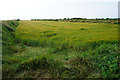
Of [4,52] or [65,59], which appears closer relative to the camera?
[65,59]

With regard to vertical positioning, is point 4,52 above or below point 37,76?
above

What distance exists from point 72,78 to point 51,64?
96cm

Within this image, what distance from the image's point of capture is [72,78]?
3.78 meters

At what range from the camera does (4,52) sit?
5.27 meters

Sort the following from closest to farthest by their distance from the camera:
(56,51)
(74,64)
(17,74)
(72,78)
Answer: (72,78)
(17,74)
(74,64)
(56,51)

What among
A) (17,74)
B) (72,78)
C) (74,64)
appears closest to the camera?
(72,78)

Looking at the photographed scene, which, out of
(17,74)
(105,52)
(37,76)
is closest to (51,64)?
(37,76)

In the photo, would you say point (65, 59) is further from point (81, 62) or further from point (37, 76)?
point (37, 76)

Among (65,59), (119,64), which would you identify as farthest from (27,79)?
(119,64)

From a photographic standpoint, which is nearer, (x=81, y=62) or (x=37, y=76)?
(x=37, y=76)

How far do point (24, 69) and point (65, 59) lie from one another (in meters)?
1.72

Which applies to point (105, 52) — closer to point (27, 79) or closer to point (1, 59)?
point (27, 79)

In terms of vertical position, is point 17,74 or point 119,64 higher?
point 119,64

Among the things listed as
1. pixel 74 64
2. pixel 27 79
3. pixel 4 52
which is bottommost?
pixel 27 79
